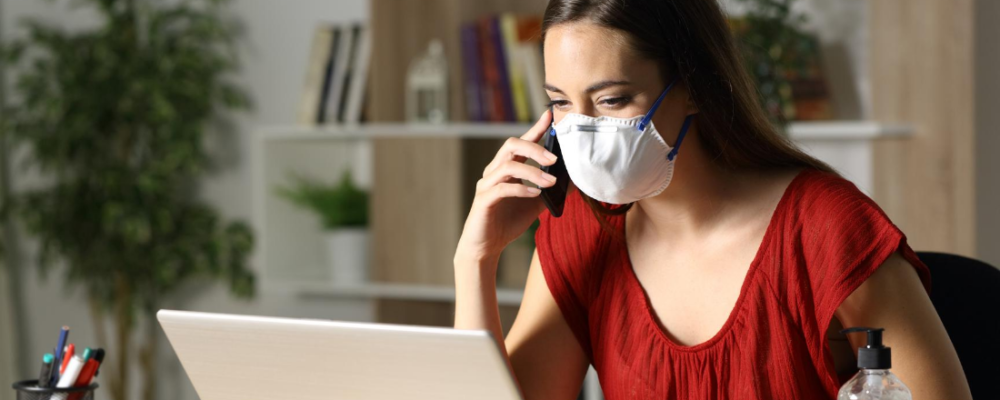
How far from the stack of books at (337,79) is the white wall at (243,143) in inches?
9.3

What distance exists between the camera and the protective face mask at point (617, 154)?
1230 millimetres

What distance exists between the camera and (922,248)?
2309mm

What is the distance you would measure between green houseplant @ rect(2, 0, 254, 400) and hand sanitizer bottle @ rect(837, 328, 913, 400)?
2671 mm

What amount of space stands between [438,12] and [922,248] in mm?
1368

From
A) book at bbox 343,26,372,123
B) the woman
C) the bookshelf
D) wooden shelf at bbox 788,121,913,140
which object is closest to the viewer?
the woman

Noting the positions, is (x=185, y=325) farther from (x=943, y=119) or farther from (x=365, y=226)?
(x=365, y=226)

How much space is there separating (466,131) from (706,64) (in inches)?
58.0

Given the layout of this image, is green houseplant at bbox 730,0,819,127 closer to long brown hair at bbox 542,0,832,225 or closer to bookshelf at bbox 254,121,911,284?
bookshelf at bbox 254,121,911,284

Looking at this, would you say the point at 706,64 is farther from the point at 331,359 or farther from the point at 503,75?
the point at 503,75

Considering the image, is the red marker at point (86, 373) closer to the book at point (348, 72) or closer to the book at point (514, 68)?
the book at point (514, 68)

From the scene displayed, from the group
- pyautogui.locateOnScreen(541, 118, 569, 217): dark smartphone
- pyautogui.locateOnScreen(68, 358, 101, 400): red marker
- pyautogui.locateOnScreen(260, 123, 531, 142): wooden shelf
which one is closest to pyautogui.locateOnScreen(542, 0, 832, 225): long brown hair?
pyautogui.locateOnScreen(541, 118, 569, 217): dark smartphone

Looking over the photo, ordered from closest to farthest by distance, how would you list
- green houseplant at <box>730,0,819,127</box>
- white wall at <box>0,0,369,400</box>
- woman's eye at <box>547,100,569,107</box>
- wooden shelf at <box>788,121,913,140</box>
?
woman's eye at <box>547,100,569,107</box> < wooden shelf at <box>788,121,913,140</box> < green houseplant at <box>730,0,819,127</box> < white wall at <box>0,0,369,400</box>

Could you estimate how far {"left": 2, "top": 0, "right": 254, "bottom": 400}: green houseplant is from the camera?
10.8 ft

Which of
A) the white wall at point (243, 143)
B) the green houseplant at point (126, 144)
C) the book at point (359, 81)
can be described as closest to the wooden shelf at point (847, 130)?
the book at point (359, 81)
